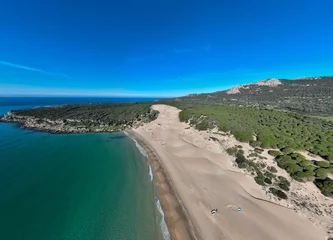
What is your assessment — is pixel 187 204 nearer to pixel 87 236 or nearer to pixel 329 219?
pixel 87 236

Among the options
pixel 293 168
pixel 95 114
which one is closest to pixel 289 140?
pixel 293 168

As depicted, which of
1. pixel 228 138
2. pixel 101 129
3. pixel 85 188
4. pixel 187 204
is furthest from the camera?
pixel 101 129

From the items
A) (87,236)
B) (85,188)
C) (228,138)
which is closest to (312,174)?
(228,138)

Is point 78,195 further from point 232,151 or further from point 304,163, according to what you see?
point 304,163

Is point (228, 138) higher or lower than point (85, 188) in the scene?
higher

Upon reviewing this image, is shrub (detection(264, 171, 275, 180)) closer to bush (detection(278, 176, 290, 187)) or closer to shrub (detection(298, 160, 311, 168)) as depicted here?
bush (detection(278, 176, 290, 187))

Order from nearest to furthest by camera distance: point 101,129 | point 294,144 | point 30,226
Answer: point 30,226
point 294,144
point 101,129
